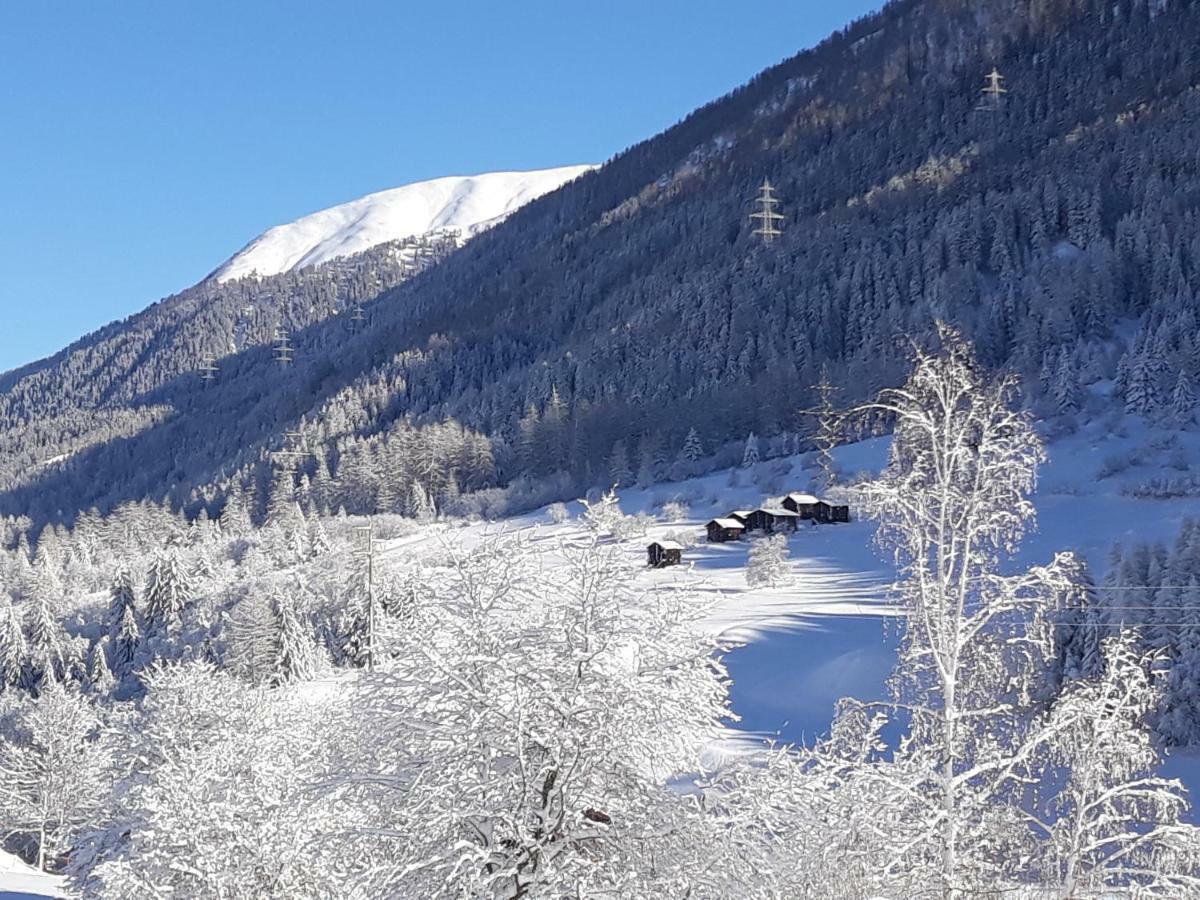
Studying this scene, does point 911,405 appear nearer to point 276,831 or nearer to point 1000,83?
point 276,831

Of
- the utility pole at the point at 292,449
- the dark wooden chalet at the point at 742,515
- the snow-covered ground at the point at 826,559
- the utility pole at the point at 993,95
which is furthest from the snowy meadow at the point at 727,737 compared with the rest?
the utility pole at the point at 993,95

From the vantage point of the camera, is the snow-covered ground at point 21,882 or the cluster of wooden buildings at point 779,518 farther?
the cluster of wooden buildings at point 779,518

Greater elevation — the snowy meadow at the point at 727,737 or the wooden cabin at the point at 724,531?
the snowy meadow at the point at 727,737

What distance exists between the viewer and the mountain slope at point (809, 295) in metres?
99.2

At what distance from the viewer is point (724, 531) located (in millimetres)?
69250

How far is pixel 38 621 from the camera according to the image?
7325cm

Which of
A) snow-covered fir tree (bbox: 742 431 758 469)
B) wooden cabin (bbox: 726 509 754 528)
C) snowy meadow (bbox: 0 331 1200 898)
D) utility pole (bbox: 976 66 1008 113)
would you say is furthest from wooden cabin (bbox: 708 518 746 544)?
utility pole (bbox: 976 66 1008 113)

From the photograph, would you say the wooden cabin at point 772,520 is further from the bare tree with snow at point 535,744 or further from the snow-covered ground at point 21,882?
the bare tree with snow at point 535,744

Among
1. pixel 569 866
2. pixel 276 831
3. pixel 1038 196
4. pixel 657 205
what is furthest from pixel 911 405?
pixel 657 205

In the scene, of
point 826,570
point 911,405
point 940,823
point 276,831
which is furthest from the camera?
point 826,570

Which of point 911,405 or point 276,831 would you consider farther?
point 276,831

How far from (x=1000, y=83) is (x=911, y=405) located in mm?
171754

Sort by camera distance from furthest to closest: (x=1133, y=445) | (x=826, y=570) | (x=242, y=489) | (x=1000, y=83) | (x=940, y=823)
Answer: (x=1000, y=83)
(x=242, y=489)
(x=1133, y=445)
(x=826, y=570)
(x=940, y=823)

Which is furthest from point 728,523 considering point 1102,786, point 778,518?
point 1102,786
